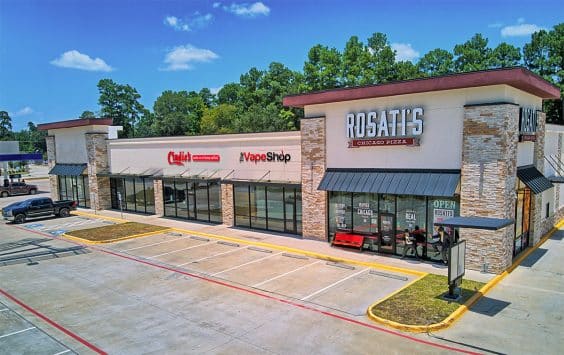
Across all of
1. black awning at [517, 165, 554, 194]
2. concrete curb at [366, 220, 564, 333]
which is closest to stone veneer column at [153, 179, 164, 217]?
concrete curb at [366, 220, 564, 333]

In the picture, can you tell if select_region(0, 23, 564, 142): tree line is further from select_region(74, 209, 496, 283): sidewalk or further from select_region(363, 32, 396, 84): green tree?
select_region(74, 209, 496, 283): sidewalk

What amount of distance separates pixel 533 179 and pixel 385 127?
6.95m

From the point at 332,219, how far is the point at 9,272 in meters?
15.2

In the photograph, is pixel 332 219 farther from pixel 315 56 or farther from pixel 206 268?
pixel 315 56

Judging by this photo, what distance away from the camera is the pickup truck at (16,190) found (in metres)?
51.5

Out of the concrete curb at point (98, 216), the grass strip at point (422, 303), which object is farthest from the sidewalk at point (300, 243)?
the grass strip at point (422, 303)

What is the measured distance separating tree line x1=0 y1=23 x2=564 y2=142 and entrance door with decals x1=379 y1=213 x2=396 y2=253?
40441 mm

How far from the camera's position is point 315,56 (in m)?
71.0

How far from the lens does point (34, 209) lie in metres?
32.2

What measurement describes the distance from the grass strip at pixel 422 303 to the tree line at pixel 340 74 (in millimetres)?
43815

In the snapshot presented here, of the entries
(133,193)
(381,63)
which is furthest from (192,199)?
(381,63)

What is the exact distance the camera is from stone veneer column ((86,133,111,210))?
36.1 m

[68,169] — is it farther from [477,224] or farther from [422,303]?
[477,224]

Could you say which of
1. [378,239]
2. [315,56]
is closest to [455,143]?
[378,239]
